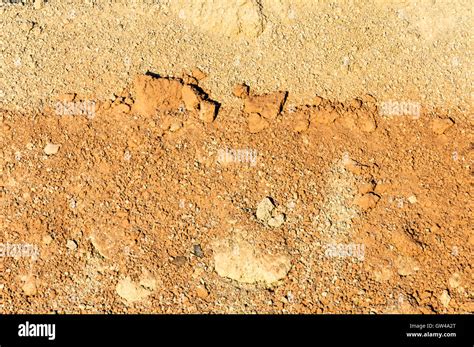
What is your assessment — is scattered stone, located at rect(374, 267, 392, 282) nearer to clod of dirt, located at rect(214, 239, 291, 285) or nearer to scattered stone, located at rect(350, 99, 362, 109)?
clod of dirt, located at rect(214, 239, 291, 285)

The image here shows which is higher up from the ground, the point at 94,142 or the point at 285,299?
the point at 94,142

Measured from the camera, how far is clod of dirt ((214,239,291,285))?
6500mm

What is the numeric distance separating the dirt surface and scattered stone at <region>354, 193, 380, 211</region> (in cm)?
3

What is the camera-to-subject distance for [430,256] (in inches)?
265

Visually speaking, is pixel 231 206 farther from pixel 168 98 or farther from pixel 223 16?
pixel 223 16

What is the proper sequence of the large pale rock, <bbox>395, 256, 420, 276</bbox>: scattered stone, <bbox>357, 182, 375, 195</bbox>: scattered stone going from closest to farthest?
<bbox>395, 256, 420, 276</bbox>: scattered stone < <bbox>357, 182, 375, 195</bbox>: scattered stone < the large pale rock

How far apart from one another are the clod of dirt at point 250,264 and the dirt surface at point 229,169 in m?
0.02

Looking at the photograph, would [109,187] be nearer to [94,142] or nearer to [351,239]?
[94,142]

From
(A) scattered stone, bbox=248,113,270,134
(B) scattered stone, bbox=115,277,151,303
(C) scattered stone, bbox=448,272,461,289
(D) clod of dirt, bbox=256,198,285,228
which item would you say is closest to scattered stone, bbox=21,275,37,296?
(B) scattered stone, bbox=115,277,151,303

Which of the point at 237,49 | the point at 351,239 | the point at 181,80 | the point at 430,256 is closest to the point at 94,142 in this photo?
the point at 181,80

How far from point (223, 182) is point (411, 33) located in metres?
3.99
